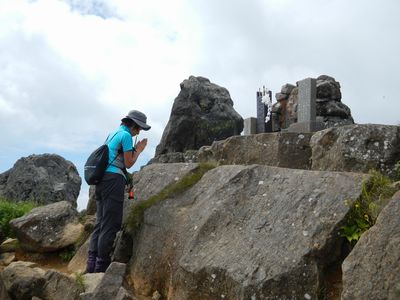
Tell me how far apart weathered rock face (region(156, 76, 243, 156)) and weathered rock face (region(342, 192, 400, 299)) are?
656 inches

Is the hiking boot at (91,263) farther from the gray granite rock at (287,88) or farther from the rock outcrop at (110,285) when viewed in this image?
the gray granite rock at (287,88)

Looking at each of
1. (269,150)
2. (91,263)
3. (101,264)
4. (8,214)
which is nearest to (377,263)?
(269,150)

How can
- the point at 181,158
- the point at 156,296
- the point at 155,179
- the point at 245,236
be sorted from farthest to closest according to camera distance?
1. the point at 181,158
2. the point at 155,179
3. the point at 156,296
4. the point at 245,236

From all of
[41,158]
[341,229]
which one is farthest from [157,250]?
[41,158]

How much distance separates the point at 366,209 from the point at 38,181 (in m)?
14.2

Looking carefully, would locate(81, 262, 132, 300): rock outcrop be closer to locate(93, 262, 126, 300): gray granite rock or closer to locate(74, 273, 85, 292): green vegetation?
locate(93, 262, 126, 300): gray granite rock

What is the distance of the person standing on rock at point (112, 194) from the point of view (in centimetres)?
744

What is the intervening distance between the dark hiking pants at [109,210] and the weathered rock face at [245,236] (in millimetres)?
458

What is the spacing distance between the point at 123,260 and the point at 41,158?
1184 cm

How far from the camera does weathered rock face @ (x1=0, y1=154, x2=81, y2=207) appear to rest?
17109mm

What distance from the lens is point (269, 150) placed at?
25.7 feet

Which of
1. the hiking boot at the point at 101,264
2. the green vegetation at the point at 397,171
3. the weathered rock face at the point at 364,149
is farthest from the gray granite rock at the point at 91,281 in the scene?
the green vegetation at the point at 397,171

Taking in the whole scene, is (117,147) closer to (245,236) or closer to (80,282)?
(80,282)

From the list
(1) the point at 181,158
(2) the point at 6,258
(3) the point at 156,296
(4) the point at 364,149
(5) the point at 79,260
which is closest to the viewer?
(3) the point at 156,296
